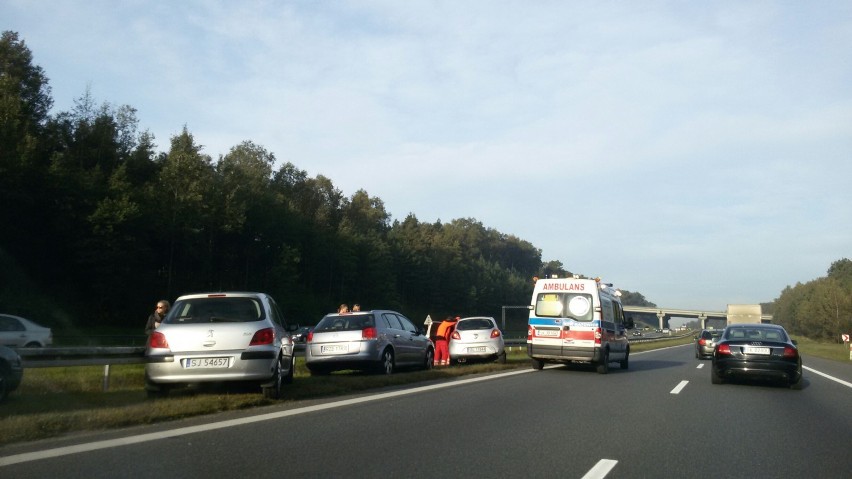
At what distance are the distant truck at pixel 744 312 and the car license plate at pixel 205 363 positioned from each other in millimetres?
43414

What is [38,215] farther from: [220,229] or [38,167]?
[220,229]

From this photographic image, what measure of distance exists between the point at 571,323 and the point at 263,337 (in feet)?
32.7

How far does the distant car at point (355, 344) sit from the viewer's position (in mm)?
15977

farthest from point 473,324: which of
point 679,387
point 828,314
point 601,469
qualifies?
point 828,314

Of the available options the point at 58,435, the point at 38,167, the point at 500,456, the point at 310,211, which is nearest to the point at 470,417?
the point at 500,456

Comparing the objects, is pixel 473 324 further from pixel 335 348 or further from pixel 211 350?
pixel 211 350

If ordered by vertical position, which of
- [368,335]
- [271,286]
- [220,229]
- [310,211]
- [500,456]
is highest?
[310,211]

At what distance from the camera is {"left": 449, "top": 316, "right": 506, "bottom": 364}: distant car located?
21.9m

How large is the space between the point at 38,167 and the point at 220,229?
15.7 metres

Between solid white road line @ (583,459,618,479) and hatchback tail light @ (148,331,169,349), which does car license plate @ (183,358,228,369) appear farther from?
solid white road line @ (583,459,618,479)

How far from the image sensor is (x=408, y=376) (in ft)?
51.7

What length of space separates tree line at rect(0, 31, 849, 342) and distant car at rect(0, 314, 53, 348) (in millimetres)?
17900

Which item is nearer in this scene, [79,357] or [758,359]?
[79,357]

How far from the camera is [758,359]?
1551cm
